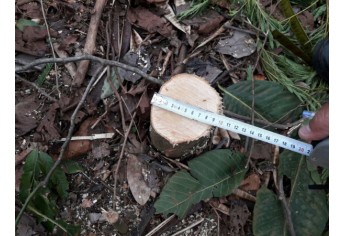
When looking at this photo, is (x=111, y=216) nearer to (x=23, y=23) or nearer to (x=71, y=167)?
(x=71, y=167)

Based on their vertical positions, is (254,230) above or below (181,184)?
below

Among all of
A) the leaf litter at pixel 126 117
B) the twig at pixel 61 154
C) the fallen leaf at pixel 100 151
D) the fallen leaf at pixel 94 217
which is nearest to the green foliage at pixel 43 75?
the leaf litter at pixel 126 117

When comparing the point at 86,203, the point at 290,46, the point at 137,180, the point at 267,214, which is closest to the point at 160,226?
the point at 137,180

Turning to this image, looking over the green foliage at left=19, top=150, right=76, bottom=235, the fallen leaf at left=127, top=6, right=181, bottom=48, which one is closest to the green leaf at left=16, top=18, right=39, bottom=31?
the fallen leaf at left=127, top=6, right=181, bottom=48

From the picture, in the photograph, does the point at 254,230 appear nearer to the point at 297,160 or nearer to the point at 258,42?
the point at 297,160

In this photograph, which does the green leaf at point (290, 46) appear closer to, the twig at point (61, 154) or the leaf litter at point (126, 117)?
the leaf litter at point (126, 117)

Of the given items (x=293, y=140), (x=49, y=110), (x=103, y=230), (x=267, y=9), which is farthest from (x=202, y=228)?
(x=267, y=9)

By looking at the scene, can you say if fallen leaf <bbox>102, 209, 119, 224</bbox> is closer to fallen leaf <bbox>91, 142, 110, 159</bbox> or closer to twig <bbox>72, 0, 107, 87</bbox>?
fallen leaf <bbox>91, 142, 110, 159</bbox>
